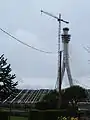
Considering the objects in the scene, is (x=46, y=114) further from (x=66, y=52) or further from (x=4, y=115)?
(x=66, y=52)

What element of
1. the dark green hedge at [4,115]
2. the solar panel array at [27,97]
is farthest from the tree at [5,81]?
the dark green hedge at [4,115]

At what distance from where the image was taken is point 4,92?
66500 mm

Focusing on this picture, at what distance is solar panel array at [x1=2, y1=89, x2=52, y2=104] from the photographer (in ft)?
235

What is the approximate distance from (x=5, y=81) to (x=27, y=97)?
17.8 m

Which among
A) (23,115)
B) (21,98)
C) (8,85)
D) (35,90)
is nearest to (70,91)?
(8,85)

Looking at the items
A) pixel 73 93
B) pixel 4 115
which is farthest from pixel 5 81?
pixel 4 115

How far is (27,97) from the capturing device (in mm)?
81875

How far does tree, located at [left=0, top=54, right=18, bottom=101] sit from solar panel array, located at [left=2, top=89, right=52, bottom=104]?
1.27 metres

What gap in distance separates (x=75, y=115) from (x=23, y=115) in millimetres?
3704

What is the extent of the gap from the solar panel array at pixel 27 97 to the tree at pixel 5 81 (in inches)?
50.1

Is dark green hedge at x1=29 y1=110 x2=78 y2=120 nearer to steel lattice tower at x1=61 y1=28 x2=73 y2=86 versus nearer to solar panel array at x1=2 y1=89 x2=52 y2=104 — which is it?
solar panel array at x1=2 y1=89 x2=52 y2=104

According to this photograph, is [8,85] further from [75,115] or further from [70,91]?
[75,115]

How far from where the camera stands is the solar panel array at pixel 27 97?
7150 cm

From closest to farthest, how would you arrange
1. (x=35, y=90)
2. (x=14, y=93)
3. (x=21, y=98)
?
(x=14, y=93)
(x=21, y=98)
(x=35, y=90)
